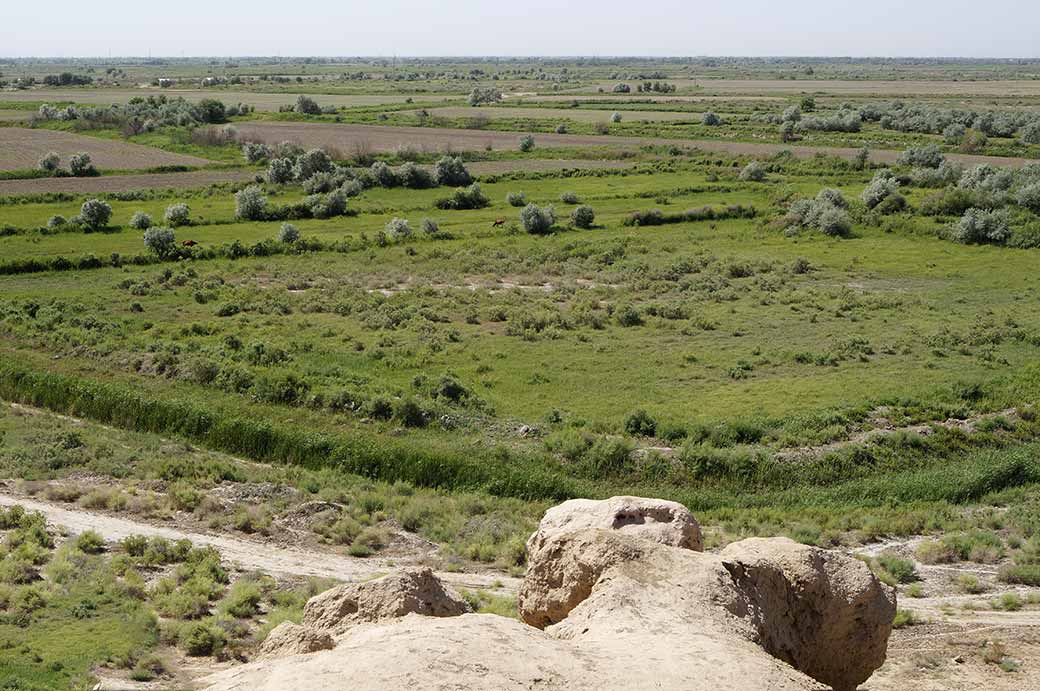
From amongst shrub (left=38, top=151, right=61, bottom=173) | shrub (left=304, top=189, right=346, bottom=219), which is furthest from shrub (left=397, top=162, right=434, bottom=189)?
shrub (left=38, top=151, right=61, bottom=173)

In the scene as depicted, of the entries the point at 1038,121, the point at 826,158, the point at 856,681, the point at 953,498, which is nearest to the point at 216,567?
the point at 856,681

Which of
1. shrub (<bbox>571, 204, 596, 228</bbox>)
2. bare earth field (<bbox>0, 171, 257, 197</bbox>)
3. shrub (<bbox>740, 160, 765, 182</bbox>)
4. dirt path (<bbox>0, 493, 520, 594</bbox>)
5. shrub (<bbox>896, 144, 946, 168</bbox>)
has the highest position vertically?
shrub (<bbox>896, 144, 946, 168</bbox>)

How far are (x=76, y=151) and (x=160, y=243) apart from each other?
54.2m

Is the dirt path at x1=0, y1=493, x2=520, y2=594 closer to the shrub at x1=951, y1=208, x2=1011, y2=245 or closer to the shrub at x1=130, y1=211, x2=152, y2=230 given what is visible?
the shrub at x1=130, y1=211, x2=152, y2=230

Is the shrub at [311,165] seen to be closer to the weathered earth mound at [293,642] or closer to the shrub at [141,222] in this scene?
the shrub at [141,222]

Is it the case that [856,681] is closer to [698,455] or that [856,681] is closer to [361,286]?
[698,455]

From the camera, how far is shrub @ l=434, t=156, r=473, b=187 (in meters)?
90.1

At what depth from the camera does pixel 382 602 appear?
49.4 feet

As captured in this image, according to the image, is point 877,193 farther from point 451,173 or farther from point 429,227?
point 451,173

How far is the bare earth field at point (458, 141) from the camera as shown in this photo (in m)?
110

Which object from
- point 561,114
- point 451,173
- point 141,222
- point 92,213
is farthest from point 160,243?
point 561,114

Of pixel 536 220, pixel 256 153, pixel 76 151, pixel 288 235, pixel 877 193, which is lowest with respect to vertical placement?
pixel 288 235

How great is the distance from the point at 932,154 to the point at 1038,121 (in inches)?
1492

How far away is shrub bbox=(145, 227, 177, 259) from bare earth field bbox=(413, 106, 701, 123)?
9612 centimetres
